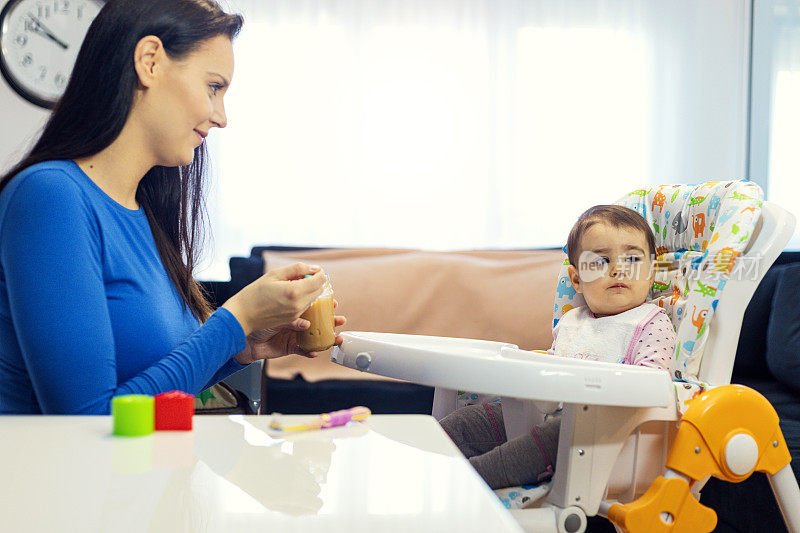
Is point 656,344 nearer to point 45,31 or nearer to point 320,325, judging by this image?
point 320,325

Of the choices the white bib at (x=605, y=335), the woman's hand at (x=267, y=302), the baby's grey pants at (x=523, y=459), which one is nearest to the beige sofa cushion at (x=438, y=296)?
the white bib at (x=605, y=335)

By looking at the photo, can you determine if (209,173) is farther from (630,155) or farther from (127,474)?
(630,155)

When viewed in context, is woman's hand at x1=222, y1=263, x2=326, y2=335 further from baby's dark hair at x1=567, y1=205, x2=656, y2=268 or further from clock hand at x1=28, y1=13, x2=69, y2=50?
clock hand at x1=28, y1=13, x2=69, y2=50

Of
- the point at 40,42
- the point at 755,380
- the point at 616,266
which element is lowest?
the point at 755,380

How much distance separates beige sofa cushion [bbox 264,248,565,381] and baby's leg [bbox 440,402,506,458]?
1.07 meters

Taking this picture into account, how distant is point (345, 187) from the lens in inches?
133

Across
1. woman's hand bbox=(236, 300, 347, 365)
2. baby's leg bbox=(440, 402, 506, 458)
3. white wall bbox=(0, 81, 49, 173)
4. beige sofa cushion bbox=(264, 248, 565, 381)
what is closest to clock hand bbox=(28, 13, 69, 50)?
white wall bbox=(0, 81, 49, 173)

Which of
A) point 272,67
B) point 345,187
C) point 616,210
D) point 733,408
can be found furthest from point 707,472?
point 272,67

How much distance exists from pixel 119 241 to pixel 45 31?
8.78 feet

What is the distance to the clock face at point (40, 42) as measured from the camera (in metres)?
3.17

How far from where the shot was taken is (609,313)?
1.53 meters

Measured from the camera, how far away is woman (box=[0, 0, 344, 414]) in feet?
2.80

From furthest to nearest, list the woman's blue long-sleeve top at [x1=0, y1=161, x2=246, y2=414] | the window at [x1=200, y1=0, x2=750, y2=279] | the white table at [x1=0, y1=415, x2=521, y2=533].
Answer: the window at [x1=200, y1=0, x2=750, y2=279]
the woman's blue long-sleeve top at [x1=0, y1=161, x2=246, y2=414]
the white table at [x1=0, y1=415, x2=521, y2=533]

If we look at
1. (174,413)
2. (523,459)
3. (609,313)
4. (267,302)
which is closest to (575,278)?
(609,313)
